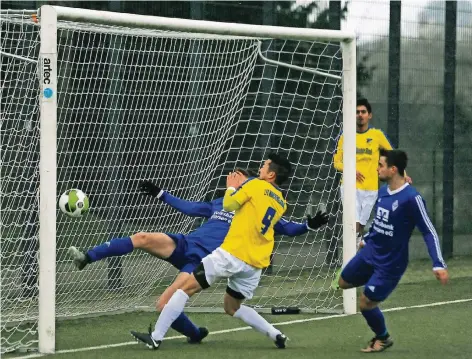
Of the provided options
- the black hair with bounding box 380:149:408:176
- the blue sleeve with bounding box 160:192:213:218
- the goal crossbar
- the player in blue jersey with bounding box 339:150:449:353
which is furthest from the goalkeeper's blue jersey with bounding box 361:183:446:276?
the goal crossbar

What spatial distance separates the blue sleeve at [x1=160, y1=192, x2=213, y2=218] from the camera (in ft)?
28.2

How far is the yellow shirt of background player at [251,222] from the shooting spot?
7730mm

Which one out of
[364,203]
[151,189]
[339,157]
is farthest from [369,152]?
[151,189]

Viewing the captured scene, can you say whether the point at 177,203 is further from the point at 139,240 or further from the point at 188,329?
the point at 188,329

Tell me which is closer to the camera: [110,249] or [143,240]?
[110,249]

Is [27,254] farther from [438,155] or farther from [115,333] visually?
[438,155]

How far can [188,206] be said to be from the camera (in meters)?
8.71

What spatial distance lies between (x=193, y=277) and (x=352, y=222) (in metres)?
2.28

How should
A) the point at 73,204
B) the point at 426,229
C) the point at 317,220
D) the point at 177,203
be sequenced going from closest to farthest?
the point at 426,229, the point at 73,204, the point at 317,220, the point at 177,203

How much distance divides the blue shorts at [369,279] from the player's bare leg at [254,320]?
65 cm

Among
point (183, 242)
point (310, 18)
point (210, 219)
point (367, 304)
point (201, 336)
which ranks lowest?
point (201, 336)

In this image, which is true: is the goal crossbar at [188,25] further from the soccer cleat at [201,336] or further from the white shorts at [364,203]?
the soccer cleat at [201,336]

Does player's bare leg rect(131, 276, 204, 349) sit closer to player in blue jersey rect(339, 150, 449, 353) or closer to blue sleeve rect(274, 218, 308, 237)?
blue sleeve rect(274, 218, 308, 237)

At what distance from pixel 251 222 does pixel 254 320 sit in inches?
27.5
